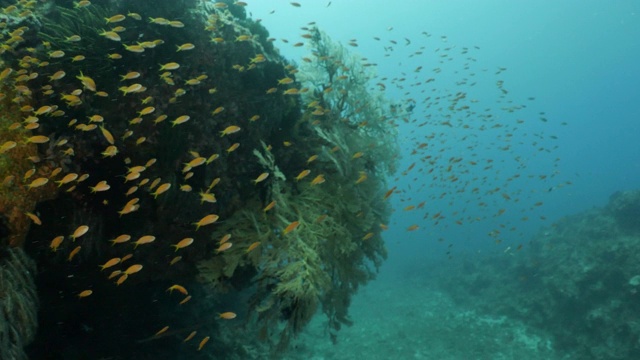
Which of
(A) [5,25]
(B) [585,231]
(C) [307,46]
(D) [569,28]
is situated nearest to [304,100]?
(C) [307,46]

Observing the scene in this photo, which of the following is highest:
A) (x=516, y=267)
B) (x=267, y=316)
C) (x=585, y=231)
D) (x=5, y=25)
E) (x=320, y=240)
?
(x=5, y=25)

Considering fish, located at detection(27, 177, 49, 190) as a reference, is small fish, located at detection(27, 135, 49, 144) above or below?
above

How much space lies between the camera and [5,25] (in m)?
5.41

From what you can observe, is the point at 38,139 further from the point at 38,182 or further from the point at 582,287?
the point at 582,287

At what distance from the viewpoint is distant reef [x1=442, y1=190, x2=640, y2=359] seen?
14102 mm

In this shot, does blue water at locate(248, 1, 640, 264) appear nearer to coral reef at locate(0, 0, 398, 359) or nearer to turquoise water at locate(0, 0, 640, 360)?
turquoise water at locate(0, 0, 640, 360)

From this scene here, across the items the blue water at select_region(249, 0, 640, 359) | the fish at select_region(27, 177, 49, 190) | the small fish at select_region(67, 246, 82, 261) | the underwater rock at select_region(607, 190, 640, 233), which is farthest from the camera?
the blue water at select_region(249, 0, 640, 359)

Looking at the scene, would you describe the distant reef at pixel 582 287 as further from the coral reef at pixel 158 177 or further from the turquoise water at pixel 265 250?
the coral reef at pixel 158 177

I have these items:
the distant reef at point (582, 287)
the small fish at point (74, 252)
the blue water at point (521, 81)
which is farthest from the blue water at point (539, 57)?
the small fish at point (74, 252)

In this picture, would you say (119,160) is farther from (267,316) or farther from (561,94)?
(561,94)

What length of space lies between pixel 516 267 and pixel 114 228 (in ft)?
81.0

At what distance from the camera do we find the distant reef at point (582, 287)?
555 inches

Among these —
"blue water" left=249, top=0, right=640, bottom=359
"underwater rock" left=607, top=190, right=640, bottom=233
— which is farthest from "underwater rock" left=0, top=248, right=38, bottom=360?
"blue water" left=249, top=0, right=640, bottom=359

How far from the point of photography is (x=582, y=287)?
1631 centimetres
